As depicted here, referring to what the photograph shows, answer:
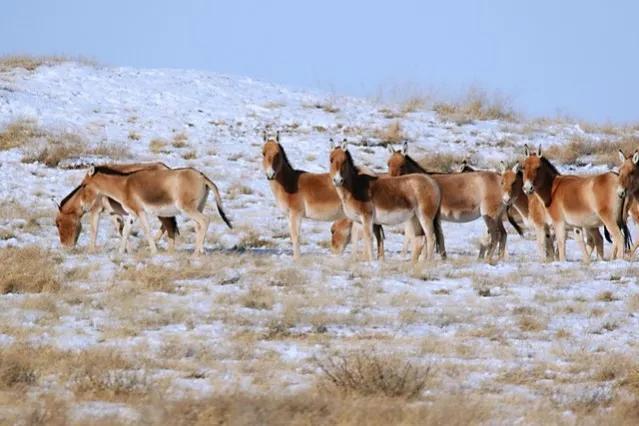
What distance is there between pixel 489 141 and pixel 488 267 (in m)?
16.5

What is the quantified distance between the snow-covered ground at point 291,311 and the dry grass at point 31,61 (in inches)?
388

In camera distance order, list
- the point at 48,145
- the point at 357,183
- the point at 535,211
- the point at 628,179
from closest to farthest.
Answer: the point at 628,179, the point at 357,183, the point at 535,211, the point at 48,145

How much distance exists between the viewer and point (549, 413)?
33.9 ft

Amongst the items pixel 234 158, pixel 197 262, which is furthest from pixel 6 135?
pixel 197 262

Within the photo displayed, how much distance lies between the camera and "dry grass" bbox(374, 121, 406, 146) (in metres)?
33.4

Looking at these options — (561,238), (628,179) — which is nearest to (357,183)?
(561,238)

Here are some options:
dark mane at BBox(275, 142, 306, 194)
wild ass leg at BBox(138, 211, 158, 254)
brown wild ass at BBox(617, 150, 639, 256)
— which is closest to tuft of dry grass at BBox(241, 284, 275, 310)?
wild ass leg at BBox(138, 211, 158, 254)

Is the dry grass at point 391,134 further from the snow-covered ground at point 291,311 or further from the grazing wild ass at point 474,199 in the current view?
the grazing wild ass at point 474,199

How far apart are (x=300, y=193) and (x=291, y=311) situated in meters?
6.85

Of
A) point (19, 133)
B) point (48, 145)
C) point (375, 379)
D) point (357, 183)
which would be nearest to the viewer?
point (375, 379)

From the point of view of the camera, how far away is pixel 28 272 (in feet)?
54.2

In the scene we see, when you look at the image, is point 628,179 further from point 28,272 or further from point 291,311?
point 28,272

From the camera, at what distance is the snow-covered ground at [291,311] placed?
37.6 ft

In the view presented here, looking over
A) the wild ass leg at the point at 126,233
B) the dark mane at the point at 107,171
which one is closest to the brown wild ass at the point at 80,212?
the dark mane at the point at 107,171
